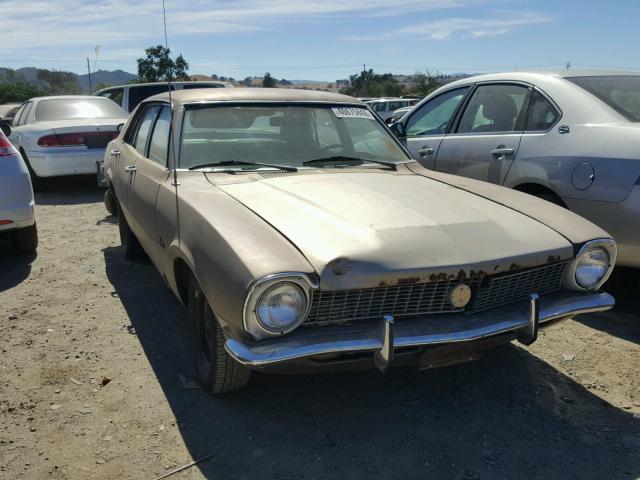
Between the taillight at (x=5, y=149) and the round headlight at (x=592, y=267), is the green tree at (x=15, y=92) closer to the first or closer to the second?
the taillight at (x=5, y=149)

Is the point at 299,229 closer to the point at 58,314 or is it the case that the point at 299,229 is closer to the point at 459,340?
the point at 459,340

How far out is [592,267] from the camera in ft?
9.52

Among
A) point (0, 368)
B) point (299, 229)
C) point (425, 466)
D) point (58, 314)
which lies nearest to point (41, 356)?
point (0, 368)

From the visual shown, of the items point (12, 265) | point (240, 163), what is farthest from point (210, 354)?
point (12, 265)

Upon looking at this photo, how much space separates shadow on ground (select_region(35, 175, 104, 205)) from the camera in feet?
26.9

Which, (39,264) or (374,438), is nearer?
(374,438)

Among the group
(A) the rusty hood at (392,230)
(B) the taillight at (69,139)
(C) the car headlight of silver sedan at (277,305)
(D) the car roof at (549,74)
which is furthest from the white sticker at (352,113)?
(B) the taillight at (69,139)

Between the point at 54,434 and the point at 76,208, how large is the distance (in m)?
5.46

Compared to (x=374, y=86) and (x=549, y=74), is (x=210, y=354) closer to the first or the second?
(x=549, y=74)

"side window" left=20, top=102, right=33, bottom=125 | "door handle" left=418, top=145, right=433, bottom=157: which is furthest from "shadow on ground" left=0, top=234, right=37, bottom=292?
"side window" left=20, top=102, right=33, bottom=125

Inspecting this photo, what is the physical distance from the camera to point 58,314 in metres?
4.08

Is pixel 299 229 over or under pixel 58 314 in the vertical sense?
over

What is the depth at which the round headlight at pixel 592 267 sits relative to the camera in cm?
287

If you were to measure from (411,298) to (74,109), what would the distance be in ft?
26.6
